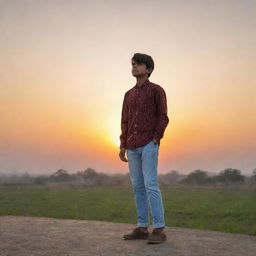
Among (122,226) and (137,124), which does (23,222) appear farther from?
(137,124)

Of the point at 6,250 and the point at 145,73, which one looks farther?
the point at 145,73

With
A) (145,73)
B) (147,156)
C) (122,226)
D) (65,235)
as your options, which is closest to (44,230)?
(65,235)

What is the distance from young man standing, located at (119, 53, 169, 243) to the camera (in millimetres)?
5297

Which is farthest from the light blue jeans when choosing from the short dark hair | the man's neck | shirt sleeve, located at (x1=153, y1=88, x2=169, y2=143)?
the short dark hair

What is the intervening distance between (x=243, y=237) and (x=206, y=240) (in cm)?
80

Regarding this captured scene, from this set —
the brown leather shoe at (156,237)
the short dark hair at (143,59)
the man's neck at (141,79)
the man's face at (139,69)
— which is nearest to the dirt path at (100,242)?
the brown leather shoe at (156,237)

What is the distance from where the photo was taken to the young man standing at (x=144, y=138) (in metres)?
5.30

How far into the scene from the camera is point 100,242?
213 inches

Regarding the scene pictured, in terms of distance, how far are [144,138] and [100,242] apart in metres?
1.42

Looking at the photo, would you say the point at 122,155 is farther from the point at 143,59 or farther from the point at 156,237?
the point at 143,59

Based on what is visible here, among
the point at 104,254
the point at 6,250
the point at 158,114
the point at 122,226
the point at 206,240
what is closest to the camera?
the point at 104,254

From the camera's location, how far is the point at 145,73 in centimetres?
551

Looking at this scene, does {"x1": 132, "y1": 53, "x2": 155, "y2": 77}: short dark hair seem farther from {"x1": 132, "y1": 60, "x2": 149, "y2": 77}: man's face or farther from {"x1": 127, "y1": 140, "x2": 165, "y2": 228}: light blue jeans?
{"x1": 127, "y1": 140, "x2": 165, "y2": 228}: light blue jeans

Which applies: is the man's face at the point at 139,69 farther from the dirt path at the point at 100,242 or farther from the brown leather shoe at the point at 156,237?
the dirt path at the point at 100,242
